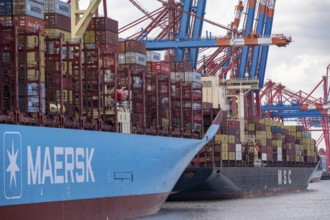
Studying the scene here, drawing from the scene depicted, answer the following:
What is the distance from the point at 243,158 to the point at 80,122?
33.1m

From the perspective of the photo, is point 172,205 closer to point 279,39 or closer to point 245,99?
point 279,39

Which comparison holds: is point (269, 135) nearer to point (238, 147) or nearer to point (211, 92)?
point (238, 147)

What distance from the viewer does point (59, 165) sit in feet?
115

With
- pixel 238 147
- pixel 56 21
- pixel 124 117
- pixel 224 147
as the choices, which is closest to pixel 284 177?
pixel 238 147

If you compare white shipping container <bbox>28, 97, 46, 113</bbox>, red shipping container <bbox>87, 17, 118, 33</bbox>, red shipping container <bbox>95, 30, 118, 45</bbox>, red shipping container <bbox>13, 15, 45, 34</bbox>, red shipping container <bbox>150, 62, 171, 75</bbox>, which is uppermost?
red shipping container <bbox>87, 17, 118, 33</bbox>

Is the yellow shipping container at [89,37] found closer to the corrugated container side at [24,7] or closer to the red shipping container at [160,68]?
the red shipping container at [160,68]

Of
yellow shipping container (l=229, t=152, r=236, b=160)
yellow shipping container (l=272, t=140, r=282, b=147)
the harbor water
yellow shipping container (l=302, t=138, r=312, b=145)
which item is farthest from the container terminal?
yellow shipping container (l=302, t=138, r=312, b=145)

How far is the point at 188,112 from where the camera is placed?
56469 mm

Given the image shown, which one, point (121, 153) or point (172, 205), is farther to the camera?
point (172, 205)

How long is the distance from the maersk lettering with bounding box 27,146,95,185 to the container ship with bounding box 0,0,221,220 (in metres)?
0.04

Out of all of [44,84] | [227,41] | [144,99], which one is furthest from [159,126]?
[227,41]

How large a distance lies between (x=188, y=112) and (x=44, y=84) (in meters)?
21.3

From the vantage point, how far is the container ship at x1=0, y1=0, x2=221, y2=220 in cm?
3297

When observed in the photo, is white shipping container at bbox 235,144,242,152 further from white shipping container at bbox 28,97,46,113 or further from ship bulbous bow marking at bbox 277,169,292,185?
white shipping container at bbox 28,97,46,113
